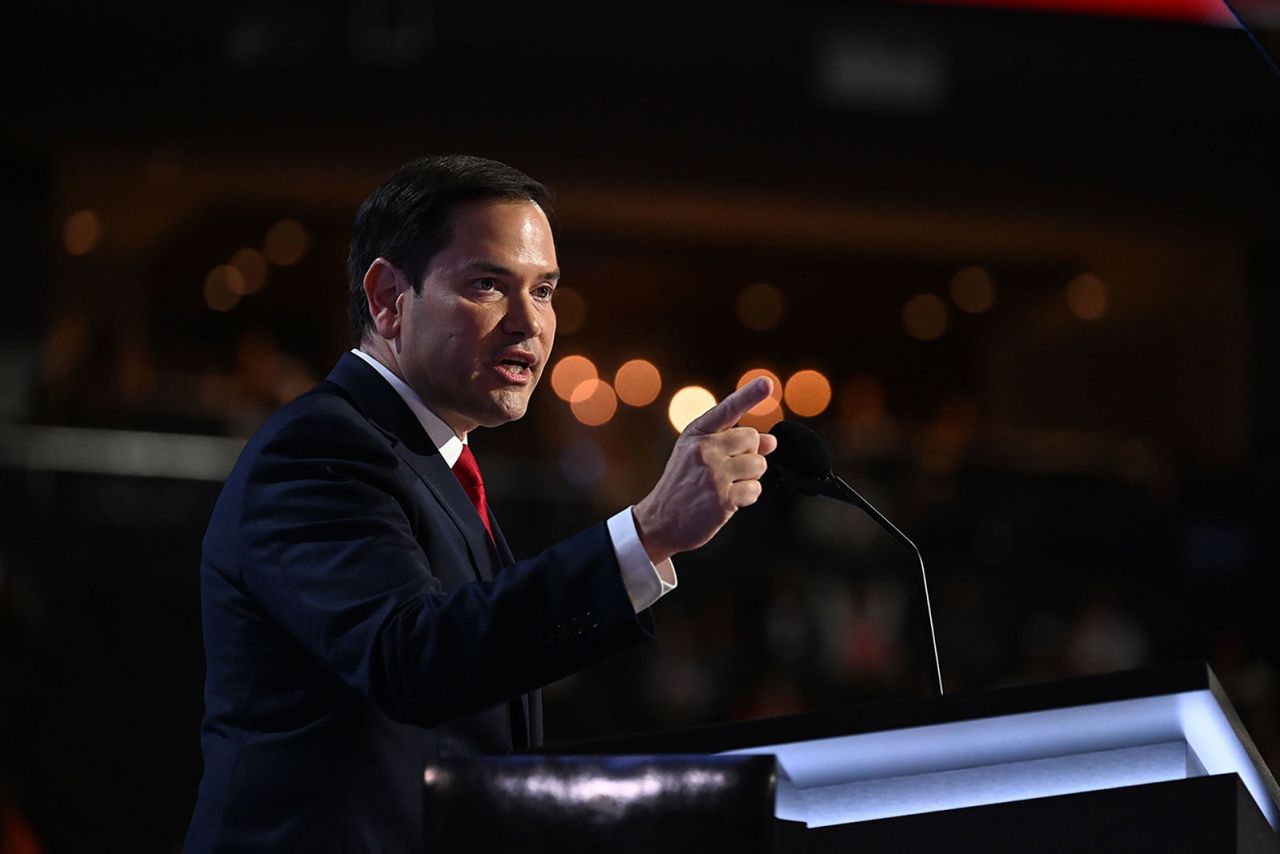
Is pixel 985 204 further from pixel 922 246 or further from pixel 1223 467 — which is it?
pixel 1223 467

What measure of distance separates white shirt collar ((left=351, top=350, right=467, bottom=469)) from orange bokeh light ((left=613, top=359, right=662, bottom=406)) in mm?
9367

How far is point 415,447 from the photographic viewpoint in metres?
1.95

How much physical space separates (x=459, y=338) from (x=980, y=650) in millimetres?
6120

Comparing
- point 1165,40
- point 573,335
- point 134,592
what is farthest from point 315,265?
Answer: point 1165,40

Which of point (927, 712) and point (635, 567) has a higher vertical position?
point (635, 567)

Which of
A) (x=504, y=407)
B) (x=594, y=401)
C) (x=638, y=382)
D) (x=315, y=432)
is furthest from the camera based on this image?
(x=594, y=401)

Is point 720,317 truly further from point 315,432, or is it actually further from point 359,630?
point 359,630

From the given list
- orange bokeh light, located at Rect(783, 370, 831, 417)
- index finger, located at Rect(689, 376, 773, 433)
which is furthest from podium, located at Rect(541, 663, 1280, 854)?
orange bokeh light, located at Rect(783, 370, 831, 417)

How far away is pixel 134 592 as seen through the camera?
746 centimetres

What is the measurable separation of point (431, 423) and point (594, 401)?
33.2 ft

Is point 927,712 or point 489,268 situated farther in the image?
point 489,268

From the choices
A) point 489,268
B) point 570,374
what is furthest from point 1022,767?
point 570,374

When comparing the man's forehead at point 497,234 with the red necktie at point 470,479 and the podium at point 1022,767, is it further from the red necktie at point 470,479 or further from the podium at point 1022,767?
the podium at point 1022,767

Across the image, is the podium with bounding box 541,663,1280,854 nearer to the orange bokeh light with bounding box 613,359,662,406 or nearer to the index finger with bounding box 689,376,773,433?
the index finger with bounding box 689,376,773,433
